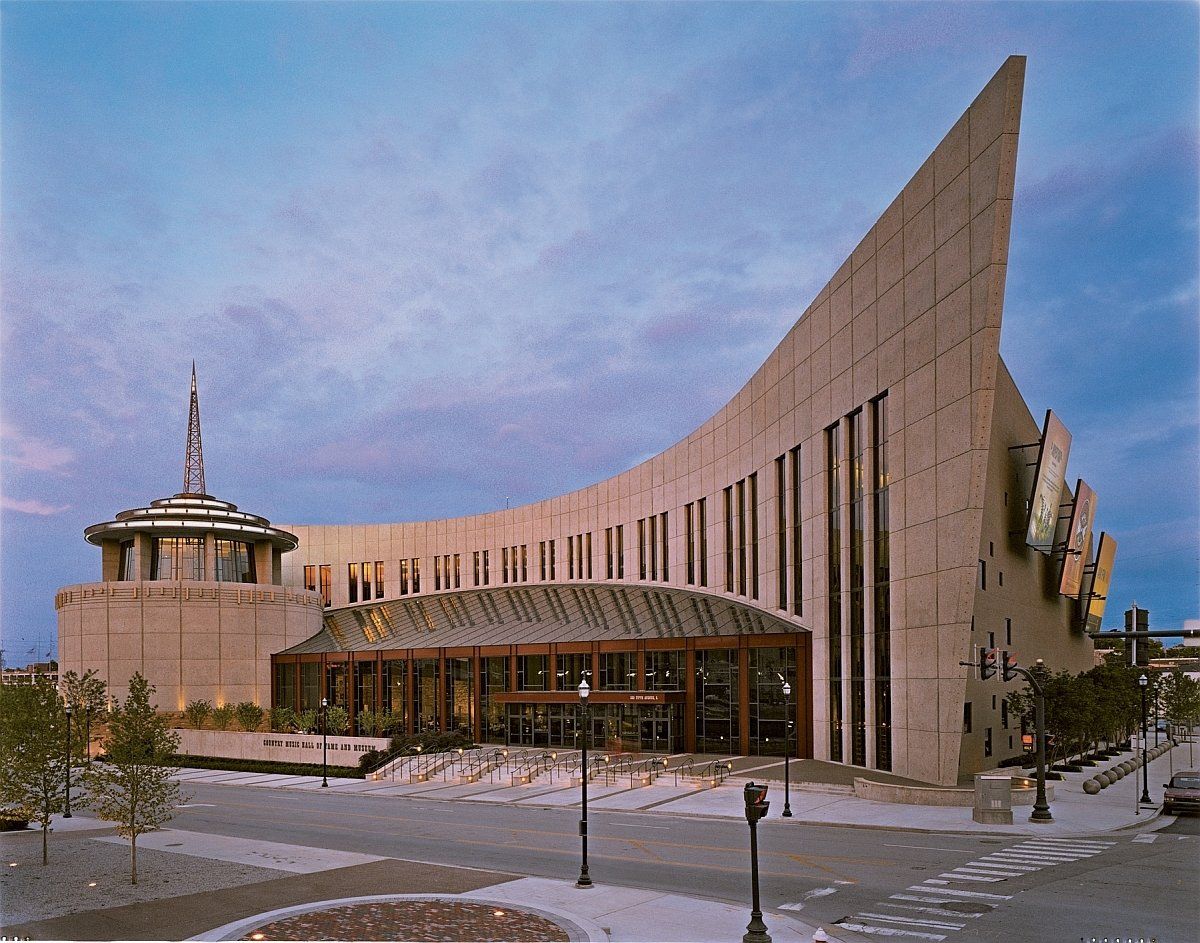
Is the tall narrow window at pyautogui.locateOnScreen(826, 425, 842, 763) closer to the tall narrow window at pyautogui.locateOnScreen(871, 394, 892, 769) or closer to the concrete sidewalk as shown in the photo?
the concrete sidewalk

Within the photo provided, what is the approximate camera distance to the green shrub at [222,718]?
76.2m

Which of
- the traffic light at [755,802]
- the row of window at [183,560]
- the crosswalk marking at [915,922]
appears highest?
the row of window at [183,560]

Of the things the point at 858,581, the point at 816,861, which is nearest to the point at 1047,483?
the point at 858,581

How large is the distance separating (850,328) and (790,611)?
1651 centimetres

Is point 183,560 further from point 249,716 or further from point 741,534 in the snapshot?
point 741,534

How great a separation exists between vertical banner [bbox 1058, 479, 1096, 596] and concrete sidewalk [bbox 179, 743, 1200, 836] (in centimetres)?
1033

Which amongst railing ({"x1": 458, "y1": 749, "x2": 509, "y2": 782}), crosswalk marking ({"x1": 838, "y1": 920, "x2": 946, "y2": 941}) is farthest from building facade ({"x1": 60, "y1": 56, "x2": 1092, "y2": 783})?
crosswalk marking ({"x1": 838, "y1": 920, "x2": 946, "y2": 941})

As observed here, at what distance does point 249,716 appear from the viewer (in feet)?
248

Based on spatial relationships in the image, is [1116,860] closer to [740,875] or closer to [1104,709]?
[740,875]

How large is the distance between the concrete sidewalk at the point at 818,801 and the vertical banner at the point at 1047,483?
38.7 feet

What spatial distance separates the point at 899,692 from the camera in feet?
141

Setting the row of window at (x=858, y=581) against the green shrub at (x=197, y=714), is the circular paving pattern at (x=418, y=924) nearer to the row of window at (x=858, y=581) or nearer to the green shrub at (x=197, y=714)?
the row of window at (x=858, y=581)

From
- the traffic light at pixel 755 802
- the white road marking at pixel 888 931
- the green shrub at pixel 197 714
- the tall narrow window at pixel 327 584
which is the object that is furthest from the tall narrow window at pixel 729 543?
the tall narrow window at pixel 327 584

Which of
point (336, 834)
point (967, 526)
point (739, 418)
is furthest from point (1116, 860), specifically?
point (739, 418)
